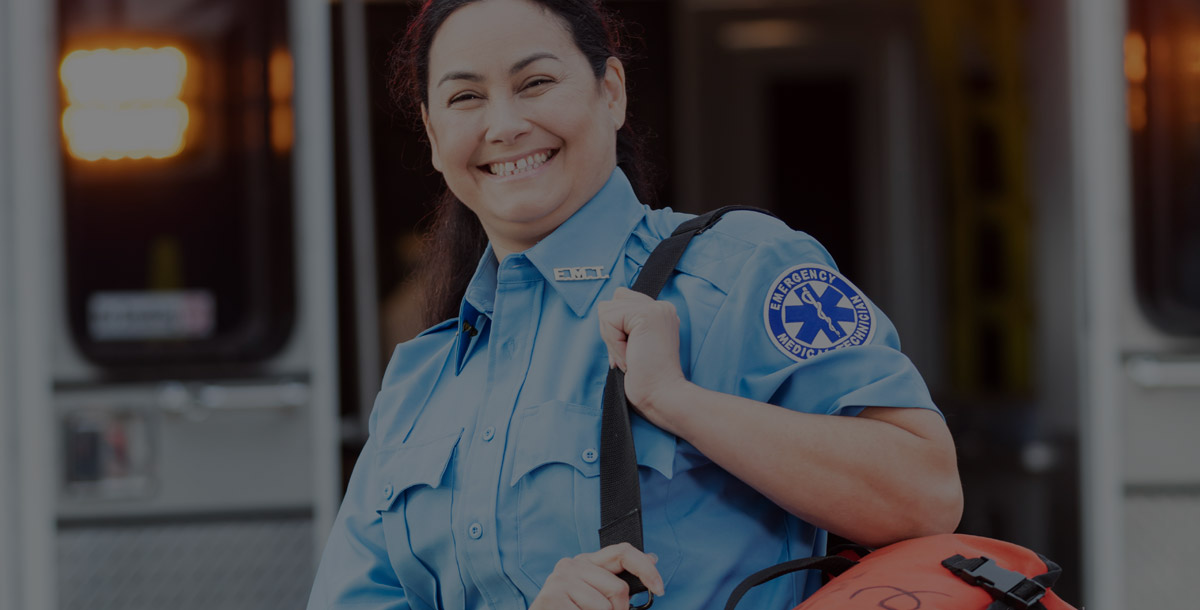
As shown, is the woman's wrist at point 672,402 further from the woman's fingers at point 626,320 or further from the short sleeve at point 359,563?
the short sleeve at point 359,563

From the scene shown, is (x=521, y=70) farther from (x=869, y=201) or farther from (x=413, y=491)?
(x=869, y=201)

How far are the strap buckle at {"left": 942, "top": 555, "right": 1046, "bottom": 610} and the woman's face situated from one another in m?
0.53

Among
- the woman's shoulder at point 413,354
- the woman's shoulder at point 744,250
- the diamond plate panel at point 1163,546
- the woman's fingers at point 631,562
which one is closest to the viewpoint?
the woman's fingers at point 631,562

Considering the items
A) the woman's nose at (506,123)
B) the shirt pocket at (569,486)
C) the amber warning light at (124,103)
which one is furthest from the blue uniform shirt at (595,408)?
the amber warning light at (124,103)

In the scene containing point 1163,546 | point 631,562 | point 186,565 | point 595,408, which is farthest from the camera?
point 1163,546

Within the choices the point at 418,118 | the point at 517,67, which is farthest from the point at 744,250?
the point at 418,118

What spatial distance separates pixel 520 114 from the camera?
4.16 ft

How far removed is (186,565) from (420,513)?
1.47 m

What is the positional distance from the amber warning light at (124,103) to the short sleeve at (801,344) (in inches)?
70.3

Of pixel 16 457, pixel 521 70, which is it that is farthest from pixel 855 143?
pixel 521 70

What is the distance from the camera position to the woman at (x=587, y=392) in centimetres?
108

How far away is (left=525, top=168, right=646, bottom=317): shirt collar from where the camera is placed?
4.06ft

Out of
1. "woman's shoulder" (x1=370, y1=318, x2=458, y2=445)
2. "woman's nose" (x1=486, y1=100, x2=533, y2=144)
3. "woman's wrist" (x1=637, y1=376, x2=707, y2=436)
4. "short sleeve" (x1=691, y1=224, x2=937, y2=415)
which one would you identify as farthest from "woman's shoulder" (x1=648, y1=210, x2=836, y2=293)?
"woman's shoulder" (x1=370, y1=318, x2=458, y2=445)

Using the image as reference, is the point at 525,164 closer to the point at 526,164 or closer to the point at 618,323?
the point at 526,164
